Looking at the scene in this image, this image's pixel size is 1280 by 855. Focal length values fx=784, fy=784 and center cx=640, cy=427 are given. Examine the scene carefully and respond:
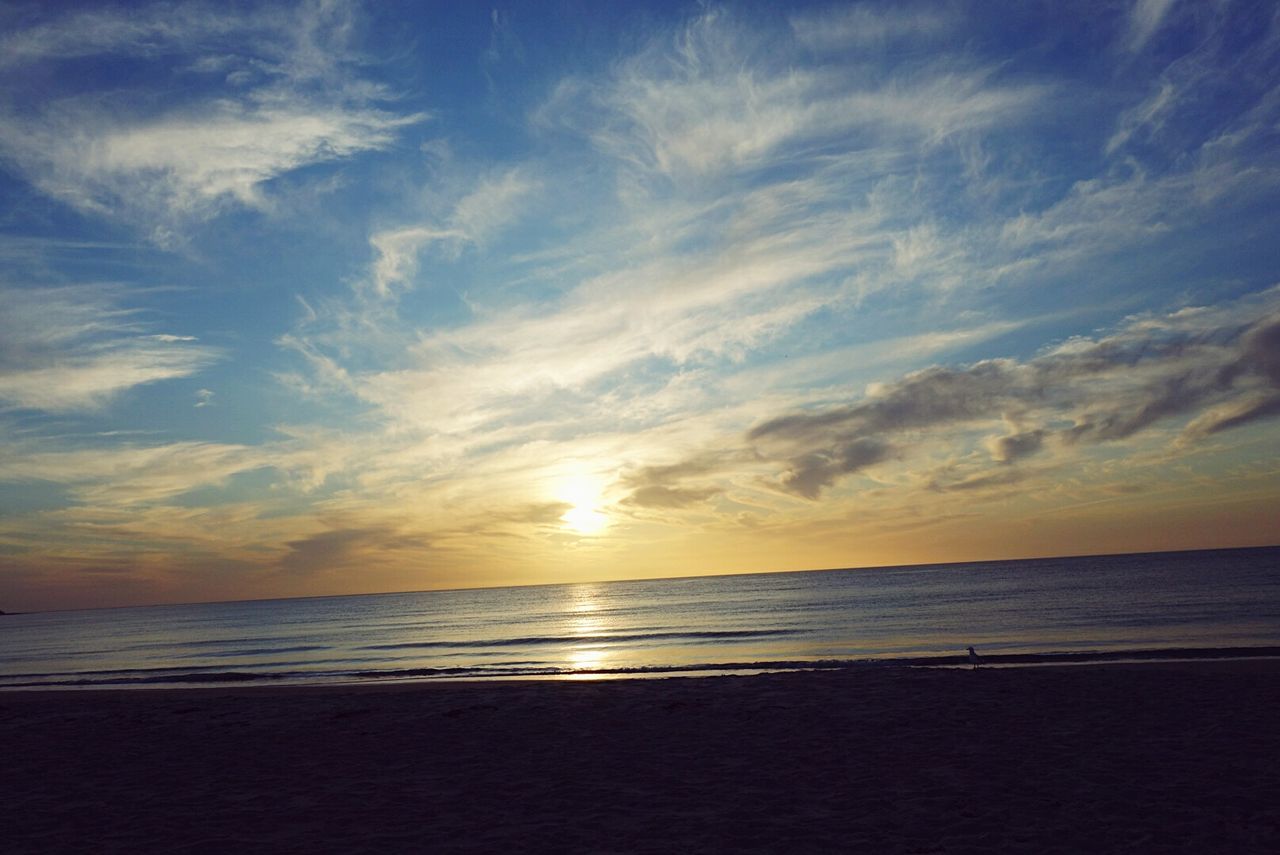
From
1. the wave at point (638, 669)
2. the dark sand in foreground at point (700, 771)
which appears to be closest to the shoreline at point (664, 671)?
the wave at point (638, 669)

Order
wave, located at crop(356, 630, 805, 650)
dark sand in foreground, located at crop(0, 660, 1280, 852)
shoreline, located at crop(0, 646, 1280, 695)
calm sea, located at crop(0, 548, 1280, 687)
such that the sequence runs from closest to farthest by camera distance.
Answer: dark sand in foreground, located at crop(0, 660, 1280, 852), shoreline, located at crop(0, 646, 1280, 695), calm sea, located at crop(0, 548, 1280, 687), wave, located at crop(356, 630, 805, 650)

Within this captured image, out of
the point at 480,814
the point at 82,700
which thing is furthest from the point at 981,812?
the point at 82,700

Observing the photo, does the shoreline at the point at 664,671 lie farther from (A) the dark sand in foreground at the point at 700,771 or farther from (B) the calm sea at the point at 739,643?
(A) the dark sand in foreground at the point at 700,771

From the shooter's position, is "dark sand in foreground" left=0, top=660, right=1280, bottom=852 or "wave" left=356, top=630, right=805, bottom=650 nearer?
"dark sand in foreground" left=0, top=660, right=1280, bottom=852

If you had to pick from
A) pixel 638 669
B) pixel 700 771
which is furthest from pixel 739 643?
pixel 700 771

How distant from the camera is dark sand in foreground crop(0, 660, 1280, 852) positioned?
8914 millimetres

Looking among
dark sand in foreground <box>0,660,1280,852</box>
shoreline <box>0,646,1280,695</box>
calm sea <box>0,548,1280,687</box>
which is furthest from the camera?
calm sea <box>0,548,1280,687</box>

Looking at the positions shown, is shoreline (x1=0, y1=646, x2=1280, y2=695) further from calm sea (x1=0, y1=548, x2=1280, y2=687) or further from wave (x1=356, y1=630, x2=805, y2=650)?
wave (x1=356, y1=630, x2=805, y2=650)

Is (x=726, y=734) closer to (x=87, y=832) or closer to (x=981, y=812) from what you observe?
(x=981, y=812)

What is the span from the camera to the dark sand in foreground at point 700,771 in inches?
351

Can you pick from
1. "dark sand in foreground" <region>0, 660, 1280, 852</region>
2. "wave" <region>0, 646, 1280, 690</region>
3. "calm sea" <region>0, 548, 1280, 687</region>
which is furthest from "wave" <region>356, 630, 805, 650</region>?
"dark sand in foreground" <region>0, 660, 1280, 852</region>

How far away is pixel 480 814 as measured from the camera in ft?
33.2

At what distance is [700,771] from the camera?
39.1 ft

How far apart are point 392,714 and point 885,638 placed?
33.5 metres
